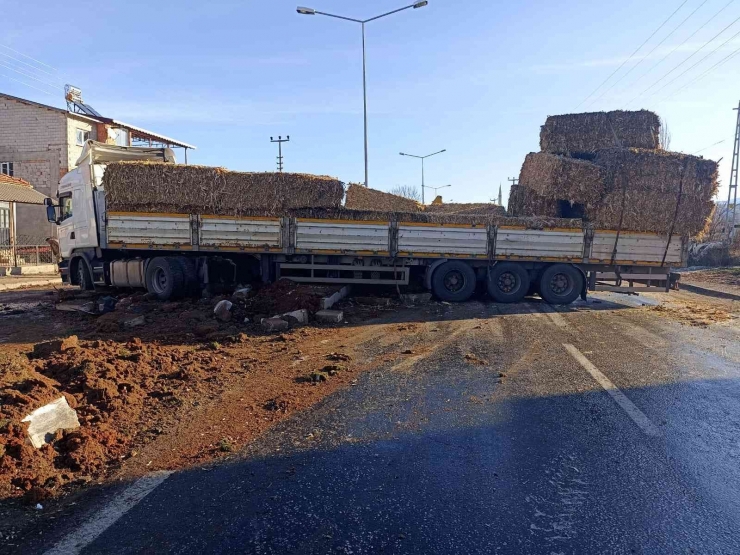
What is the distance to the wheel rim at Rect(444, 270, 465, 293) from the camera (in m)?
13.6

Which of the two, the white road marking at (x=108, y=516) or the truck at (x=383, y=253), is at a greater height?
the truck at (x=383, y=253)

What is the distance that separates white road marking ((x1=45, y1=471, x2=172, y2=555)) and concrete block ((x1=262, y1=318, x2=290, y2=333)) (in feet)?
18.7

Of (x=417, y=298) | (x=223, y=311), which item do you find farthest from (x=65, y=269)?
(x=417, y=298)

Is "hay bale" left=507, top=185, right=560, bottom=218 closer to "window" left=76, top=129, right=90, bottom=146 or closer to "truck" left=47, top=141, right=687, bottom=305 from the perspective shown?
"truck" left=47, top=141, right=687, bottom=305

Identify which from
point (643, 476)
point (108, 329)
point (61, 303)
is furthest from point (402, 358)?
point (61, 303)

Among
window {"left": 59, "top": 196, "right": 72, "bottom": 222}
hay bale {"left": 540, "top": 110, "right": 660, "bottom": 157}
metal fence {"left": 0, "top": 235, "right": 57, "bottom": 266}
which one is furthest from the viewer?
metal fence {"left": 0, "top": 235, "right": 57, "bottom": 266}

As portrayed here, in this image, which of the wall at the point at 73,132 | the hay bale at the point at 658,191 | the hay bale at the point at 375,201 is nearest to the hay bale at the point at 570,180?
the hay bale at the point at 658,191

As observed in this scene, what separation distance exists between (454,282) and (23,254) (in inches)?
903

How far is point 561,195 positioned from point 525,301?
2884 mm

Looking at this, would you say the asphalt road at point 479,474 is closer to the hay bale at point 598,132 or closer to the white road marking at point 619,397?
the white road marking at point 619,397

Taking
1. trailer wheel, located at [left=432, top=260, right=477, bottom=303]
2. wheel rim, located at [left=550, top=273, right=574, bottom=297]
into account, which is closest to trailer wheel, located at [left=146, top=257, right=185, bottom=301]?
trailer wheel, located at [left=432, top=260, right=477, bottom=303]

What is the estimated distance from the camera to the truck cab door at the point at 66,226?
14.8 meters

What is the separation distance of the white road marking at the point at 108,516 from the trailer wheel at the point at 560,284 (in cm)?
1130

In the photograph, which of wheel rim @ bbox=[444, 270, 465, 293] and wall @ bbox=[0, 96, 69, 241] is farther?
wall @ bbox=[0, 96, 69, 241]
